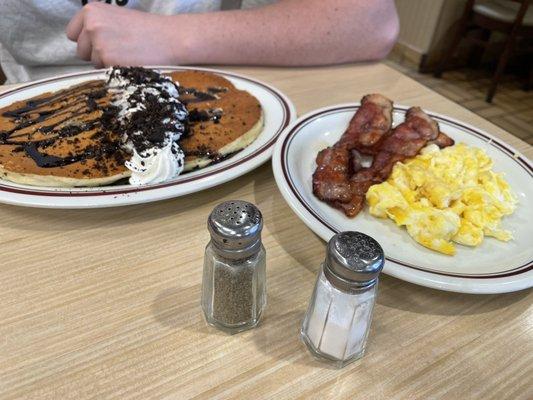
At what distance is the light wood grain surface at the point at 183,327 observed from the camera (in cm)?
60

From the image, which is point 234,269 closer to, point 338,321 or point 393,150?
point 338,321

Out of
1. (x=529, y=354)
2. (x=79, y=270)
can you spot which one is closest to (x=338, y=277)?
(x=529, y=354)

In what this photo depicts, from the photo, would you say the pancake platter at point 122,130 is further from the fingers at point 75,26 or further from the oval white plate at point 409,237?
the fingers at point 75,26

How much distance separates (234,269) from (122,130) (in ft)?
1.63

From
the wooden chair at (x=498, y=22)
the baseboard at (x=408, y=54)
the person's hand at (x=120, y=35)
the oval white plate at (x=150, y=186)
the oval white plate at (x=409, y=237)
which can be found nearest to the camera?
the oval white plate at (x=409, y=237)

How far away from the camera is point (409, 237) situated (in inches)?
33.4

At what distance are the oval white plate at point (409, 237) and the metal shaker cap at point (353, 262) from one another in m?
0.15

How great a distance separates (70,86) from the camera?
122cm

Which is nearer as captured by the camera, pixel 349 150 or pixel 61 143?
pixel 61 143

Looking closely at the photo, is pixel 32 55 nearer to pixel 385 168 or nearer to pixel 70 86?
pixel 70 86

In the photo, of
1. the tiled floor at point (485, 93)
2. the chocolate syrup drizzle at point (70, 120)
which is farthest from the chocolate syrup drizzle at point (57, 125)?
the tiled floor at point (485, 93)

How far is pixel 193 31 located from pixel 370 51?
0.65 metres

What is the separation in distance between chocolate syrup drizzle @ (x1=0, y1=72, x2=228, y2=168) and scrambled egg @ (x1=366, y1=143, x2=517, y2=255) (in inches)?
18.8

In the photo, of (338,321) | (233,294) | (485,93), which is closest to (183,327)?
(233,294)
